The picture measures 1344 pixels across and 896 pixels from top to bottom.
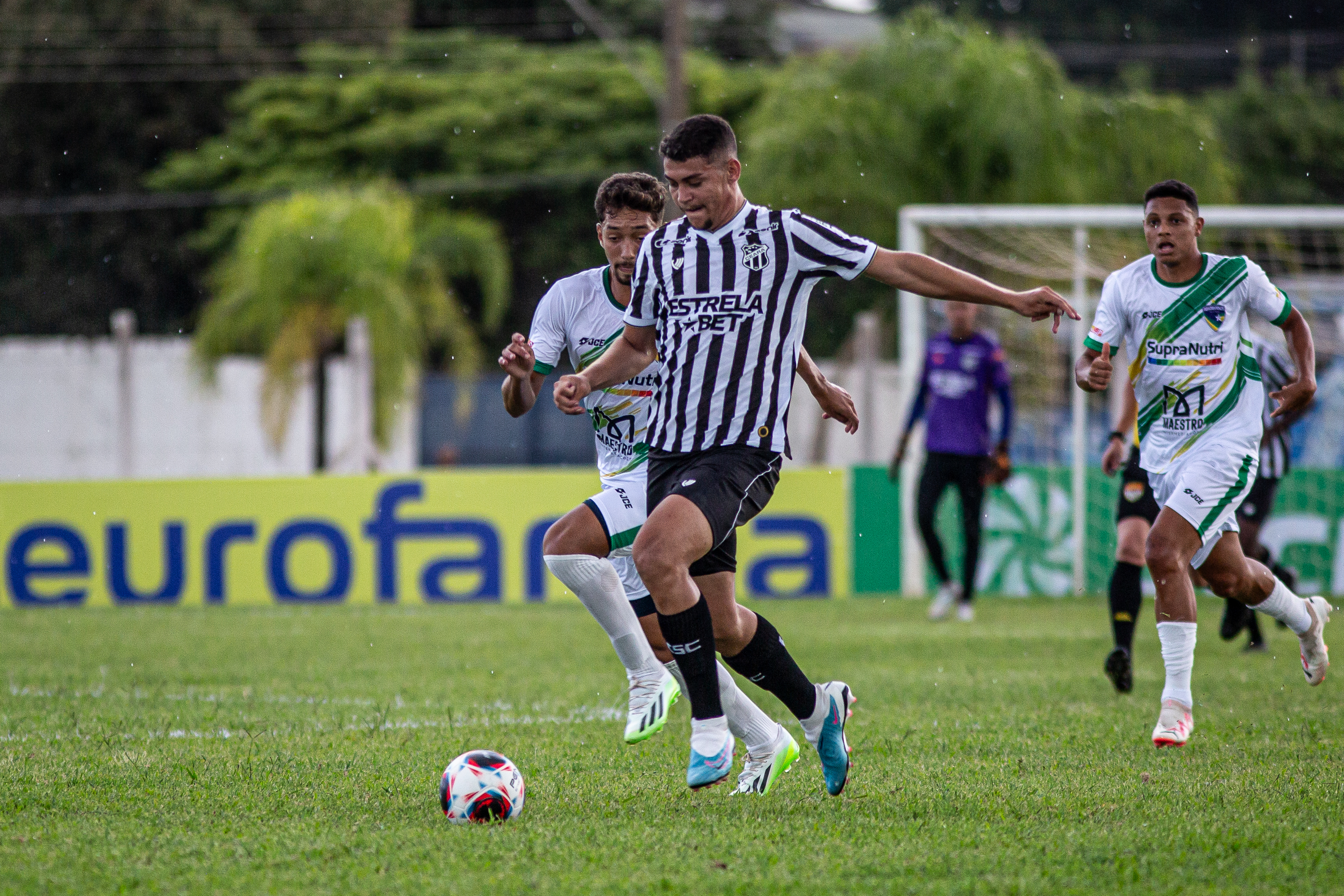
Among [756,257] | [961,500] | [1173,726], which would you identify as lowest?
[1173,726]

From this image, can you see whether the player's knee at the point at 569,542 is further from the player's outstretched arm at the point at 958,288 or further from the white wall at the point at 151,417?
the white wall at the point at 151,417

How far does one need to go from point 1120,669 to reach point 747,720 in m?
2.78

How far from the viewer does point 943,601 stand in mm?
11430

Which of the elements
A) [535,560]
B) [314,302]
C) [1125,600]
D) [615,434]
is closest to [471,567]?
[535,560]

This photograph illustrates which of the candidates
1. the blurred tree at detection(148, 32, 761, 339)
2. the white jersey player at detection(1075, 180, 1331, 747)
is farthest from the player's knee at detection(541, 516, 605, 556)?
the blurred tree at detection(148, 32, 761, 339)

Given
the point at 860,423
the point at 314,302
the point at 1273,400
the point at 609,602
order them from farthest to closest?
the point at 314,302, the point at 860,423, the point at 1273,400, the point at 609,602

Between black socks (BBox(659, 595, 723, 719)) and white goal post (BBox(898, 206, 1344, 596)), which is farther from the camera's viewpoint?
white goal post (BBox(898, 206, 1344, 596))

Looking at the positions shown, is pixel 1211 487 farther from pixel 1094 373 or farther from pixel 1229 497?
pixel 1094 373

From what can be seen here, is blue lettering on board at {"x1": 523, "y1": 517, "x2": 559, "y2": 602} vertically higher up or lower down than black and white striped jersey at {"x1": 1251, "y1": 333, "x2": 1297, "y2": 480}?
lower down

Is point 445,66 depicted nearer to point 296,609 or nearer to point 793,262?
point 296,609

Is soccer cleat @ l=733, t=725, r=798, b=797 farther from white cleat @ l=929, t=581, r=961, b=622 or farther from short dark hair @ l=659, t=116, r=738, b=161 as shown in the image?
white cleat @ l=929, t=581, r=961, b=622

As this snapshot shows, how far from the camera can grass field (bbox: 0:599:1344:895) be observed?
12.4ft

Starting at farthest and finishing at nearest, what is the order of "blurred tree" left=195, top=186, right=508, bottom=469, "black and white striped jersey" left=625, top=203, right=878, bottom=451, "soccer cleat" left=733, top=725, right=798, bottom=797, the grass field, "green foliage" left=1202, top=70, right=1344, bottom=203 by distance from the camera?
"green foliage" left=1202, top=70, right=1344, bottom=203
"blurred tree" left=195, top=186, right=508, bottom=469
"soccer cleat" left=733, top=725, right=798, bottom=797
"black and white striped jersey" left=625, top=203, right=878, bottom=451
the grass field

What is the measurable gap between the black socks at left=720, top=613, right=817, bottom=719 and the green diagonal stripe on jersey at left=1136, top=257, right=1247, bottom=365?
2.27 m
